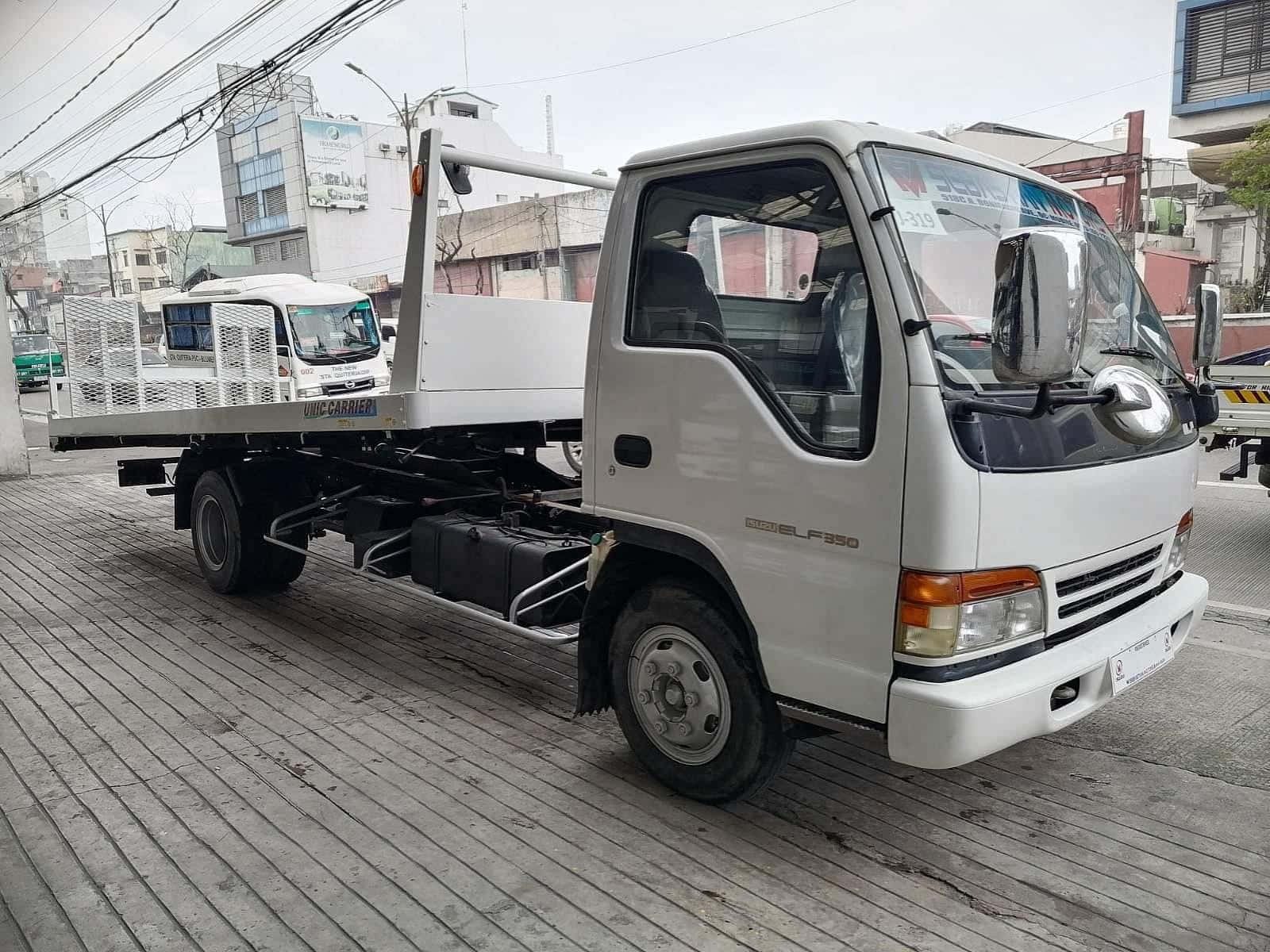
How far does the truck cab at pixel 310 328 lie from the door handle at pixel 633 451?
871 cm

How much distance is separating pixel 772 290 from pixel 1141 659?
165 cm

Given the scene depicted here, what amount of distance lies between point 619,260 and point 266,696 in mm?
2808

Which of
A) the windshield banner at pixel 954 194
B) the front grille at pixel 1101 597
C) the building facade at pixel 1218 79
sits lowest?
the front grille at pixel 1101 597

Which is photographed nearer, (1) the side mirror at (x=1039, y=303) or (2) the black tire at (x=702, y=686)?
(1) the side mirror at (x=1039, y=303)

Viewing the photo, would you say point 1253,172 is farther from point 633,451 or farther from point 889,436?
point 889,436

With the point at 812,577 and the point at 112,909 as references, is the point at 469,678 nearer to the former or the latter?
the point at 112,909

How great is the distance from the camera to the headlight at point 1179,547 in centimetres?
352

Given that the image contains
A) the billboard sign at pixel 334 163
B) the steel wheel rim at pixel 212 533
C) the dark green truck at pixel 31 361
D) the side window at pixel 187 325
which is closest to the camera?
the steel wheel rim at pixel 212 533

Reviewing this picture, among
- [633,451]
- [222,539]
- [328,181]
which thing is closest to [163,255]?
[328,181]

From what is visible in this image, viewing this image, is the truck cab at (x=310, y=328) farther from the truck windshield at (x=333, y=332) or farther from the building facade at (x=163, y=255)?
the building facade at (x=163, y=255)

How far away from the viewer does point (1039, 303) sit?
2.38 meters

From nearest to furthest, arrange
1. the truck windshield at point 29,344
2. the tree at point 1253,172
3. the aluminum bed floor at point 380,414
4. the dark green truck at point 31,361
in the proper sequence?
the aluminum bed floor at point 380,414 → the tree at point 1253,172 → the dark green truck at point 31,361 → the truck windshield at point 29,344

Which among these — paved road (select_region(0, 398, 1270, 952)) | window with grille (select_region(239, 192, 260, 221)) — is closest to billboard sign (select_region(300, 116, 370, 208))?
window with grille (select_region(239, 192, 260, 221))

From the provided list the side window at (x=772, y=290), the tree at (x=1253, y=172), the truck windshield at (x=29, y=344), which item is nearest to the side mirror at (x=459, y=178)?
the side window at (x=772, y=290)
